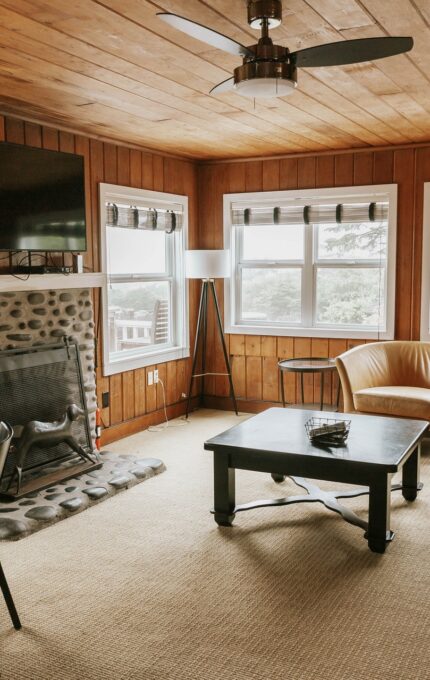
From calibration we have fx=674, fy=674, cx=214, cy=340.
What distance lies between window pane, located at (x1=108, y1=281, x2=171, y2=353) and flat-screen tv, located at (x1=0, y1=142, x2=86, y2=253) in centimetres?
89

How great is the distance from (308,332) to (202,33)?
3.89m

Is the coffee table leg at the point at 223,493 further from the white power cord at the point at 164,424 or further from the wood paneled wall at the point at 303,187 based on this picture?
the wood paneled wall at the point at 303,187

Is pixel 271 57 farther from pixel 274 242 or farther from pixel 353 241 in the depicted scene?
pixel 274 242

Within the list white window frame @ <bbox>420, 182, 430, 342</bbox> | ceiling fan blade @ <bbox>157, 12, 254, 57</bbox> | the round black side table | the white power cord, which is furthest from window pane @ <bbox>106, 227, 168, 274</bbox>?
ceiling fan blade @ <bbox>157, 12, 254, 57</bbox>

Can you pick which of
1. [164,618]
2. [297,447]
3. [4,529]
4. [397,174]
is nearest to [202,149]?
[397,174]

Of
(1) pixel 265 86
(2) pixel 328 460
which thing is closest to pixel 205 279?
(2) pixel 328 460

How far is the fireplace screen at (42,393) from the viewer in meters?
4.05

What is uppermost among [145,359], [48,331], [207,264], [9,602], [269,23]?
[269,23]

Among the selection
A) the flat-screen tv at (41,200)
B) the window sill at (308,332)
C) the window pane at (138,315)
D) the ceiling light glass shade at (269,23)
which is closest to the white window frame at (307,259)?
the window sill at (308,332)

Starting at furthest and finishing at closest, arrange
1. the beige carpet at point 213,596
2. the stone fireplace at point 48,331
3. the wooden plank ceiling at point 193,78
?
the stone fireplace at point 48,331, the wooden plank ceiling at point 193,78, the beige carpet at point 213,596

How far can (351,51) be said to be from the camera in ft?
7.66

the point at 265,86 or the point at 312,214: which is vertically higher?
the point at 265,86

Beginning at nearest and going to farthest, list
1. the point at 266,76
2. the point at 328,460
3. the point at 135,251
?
the point at 266,76 → the point at 328,460 → the point at 135,251

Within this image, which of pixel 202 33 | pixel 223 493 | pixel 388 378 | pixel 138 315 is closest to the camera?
pixel 202 33
